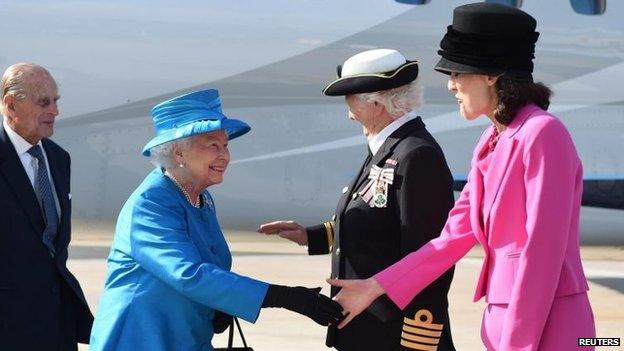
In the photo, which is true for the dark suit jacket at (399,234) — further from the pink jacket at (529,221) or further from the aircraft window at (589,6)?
the aircraft window at (589,6)

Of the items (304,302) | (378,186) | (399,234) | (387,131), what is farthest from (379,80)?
(304,302)

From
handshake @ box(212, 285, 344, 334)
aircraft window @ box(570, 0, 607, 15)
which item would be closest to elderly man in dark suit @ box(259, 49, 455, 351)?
handshake @ box(212, 285, 344, 334)

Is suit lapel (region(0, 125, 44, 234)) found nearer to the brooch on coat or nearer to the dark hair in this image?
the brooch on coat

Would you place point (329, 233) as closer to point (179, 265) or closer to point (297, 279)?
point (179, 265)

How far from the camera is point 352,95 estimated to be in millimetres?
3936

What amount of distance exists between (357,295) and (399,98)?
2.30ft

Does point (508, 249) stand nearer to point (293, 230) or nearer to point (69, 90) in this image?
point (293, 230)

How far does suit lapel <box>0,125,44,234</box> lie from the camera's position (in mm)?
4086

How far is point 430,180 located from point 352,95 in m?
0.42

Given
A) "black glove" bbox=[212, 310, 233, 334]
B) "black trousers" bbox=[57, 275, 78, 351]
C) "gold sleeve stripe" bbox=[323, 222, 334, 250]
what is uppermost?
"black glove" bbox=[212, 310, 233, 334]

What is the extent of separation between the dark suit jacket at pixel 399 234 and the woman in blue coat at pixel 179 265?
41 centimetres

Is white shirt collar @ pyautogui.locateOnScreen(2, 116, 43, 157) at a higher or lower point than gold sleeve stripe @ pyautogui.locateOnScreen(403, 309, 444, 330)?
higher

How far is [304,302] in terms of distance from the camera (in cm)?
326

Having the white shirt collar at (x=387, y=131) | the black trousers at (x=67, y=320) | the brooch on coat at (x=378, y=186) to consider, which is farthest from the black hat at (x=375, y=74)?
the black trousers at (x=67, y=320)
